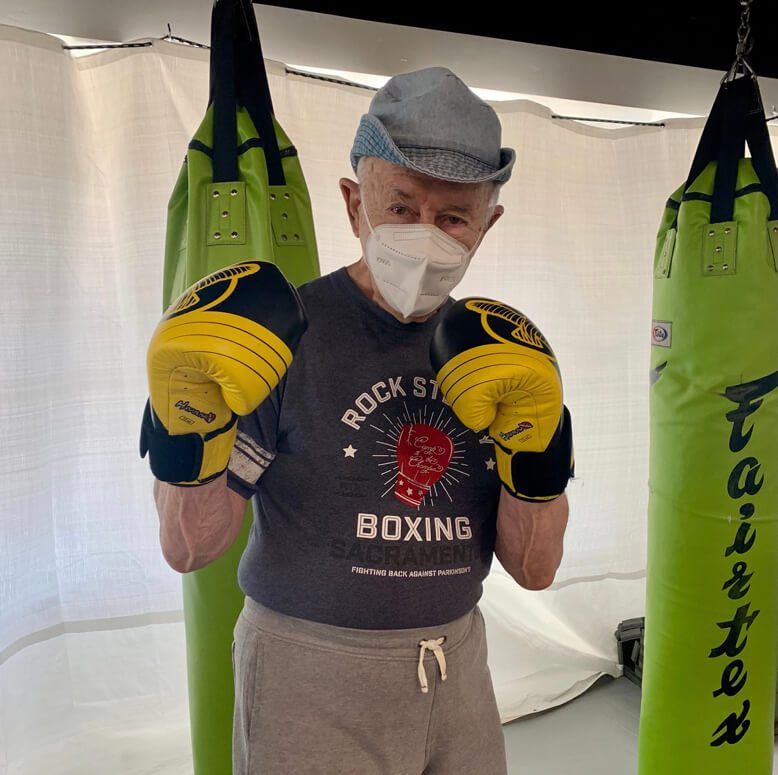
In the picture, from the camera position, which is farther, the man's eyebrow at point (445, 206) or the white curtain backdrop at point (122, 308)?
the white curtain backdrop at point (122, 308)

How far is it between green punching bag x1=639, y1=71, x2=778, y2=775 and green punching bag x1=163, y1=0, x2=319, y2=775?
79 cm

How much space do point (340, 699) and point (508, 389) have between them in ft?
1.46

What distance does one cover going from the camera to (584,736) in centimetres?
217

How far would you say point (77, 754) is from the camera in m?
A: 1.83

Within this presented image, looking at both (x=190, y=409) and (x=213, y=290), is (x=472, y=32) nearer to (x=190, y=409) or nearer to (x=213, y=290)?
(x=213, y=290)

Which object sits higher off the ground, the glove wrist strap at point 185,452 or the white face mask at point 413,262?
the white face mask at point 413,262

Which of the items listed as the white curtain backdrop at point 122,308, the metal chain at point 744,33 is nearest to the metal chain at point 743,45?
the metal chain at point 744,33

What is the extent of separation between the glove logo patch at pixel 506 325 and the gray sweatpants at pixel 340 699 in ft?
1.30

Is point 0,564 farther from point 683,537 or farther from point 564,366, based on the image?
point 564,366

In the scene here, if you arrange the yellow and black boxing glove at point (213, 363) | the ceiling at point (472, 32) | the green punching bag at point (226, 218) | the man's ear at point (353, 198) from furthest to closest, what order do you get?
the ceiling at point (472, 32) → the green punching bag at point (226, 218) → the man's ear at point (353, 198) → the yellow and black boxing glove at point (213, 363)

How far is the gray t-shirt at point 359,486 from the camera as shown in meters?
0.89

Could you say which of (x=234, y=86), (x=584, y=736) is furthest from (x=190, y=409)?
(x=584, y=736)

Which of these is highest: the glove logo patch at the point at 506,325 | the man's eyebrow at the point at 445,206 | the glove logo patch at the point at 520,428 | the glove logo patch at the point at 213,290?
the man's eyebrow at the point at 445,206

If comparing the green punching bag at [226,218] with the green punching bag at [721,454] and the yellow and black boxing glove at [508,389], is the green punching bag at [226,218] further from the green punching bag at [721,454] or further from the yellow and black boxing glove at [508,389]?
the green punching bag at [721,454]
